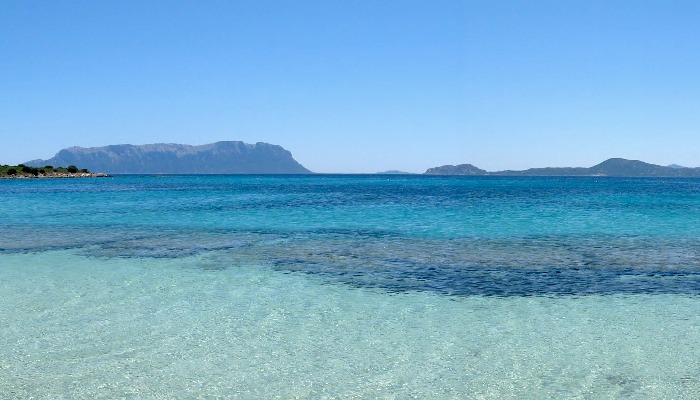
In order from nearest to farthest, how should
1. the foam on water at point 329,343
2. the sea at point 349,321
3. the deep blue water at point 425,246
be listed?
1. the foam on water at point 329,343
2. the sea at point 349,321
3. the deep blue water at point 425,246

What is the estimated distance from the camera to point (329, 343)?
12023 mm

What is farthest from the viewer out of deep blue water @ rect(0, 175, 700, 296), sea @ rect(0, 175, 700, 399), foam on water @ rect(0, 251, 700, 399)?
deep blue water @ rect(0, 175, 700, 296)

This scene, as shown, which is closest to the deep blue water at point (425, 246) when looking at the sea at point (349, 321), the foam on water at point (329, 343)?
the sea at point (349, 321)

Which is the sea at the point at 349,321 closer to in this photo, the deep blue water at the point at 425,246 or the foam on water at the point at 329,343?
the foam on water at the point at 329,343

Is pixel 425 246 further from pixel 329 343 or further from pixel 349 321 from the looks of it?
pixel 329 343

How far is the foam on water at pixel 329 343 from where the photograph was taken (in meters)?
9.56

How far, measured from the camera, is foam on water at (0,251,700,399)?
956 cm

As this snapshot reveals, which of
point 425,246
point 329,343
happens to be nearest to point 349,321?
point 329,343

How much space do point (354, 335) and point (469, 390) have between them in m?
3.73

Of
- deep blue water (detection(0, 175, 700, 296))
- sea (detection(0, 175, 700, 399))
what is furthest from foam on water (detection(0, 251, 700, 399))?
deep blue water (detection(0, 175, 700, 296))

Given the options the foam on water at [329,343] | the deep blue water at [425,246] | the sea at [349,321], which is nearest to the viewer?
the foam on water at [329,343]

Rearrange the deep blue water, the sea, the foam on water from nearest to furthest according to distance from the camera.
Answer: the foam on water
the sea
the deep blue water

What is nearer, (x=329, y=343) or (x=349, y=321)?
(x=329, y=343)

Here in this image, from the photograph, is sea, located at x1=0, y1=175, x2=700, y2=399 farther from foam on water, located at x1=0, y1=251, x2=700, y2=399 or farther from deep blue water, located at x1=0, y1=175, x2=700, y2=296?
deep blue water, located at x1=0, y1=175, x2=700, y2=296
